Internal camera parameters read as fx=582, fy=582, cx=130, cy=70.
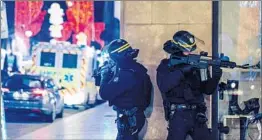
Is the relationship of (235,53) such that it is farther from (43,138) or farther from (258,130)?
(43,138)

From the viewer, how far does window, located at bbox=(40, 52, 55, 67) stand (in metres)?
7.07

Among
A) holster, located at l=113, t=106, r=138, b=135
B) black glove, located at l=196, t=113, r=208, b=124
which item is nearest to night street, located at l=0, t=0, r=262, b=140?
holster, located at l=113, t=106, r=138, b=135

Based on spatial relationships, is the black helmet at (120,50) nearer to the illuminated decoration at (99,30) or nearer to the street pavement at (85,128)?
the illuminated decoration at (99,30)

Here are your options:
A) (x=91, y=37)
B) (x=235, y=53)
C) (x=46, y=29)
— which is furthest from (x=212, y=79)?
(x=46, y=29)

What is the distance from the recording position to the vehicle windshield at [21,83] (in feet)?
23.3

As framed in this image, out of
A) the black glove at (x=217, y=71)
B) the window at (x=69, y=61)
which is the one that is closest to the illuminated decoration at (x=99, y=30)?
the window at (x=69, y=61)

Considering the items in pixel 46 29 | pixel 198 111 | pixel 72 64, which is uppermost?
pixel 46 29

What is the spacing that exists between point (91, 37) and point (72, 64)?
1.32 ft

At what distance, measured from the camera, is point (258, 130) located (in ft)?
22.9

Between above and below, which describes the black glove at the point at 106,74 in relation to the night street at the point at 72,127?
above

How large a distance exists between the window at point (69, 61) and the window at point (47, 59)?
0.15 m

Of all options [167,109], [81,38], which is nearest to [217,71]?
[167,109]

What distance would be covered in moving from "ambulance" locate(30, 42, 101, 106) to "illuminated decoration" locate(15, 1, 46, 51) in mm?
→ 199

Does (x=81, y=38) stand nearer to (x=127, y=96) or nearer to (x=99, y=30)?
(x=99, y=30)
